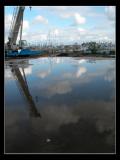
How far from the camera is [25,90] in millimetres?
5078

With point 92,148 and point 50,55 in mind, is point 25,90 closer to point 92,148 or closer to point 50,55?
point 92,148

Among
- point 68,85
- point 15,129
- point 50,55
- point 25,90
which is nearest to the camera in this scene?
point 15,129

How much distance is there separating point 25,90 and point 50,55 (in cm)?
1231

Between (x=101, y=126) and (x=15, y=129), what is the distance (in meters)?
0.85

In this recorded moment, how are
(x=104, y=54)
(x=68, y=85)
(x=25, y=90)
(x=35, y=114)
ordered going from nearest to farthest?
(x=35, y=114), (x=25, y=90), (x=68, y=85), (x=104, y=54)
